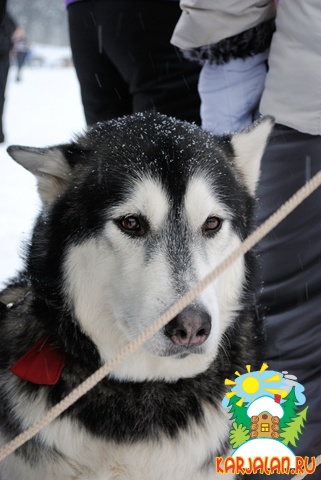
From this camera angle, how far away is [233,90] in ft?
7.34

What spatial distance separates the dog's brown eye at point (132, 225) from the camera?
1.62m

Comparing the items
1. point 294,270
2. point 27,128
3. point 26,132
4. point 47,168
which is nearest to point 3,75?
point 47,168

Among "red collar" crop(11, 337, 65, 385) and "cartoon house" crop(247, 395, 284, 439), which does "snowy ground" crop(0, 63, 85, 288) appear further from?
"cartoon house" crop(247, 395, 284, 439)

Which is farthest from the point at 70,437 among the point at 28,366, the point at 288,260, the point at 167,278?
the point at 288,260

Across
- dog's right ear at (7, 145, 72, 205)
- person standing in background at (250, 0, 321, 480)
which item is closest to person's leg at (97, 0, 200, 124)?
person standing in background at (250, 0, 321, 480)

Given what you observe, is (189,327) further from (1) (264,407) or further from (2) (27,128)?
(2) (27,128)

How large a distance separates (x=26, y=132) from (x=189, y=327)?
24.2 feet

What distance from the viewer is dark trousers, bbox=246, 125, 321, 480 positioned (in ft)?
6.57

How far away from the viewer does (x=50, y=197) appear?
1740 millimetres

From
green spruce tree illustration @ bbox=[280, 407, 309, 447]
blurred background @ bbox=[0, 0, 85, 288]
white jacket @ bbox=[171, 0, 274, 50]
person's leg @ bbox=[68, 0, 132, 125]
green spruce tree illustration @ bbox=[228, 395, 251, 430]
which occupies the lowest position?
blurred background @ bbox=[0, 0, 85, 288]

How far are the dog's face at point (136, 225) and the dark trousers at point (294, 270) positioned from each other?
0.28 meters

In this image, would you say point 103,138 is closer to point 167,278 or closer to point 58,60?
point 167,278

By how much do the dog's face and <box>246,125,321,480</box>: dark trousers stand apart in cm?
28

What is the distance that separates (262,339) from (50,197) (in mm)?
849
